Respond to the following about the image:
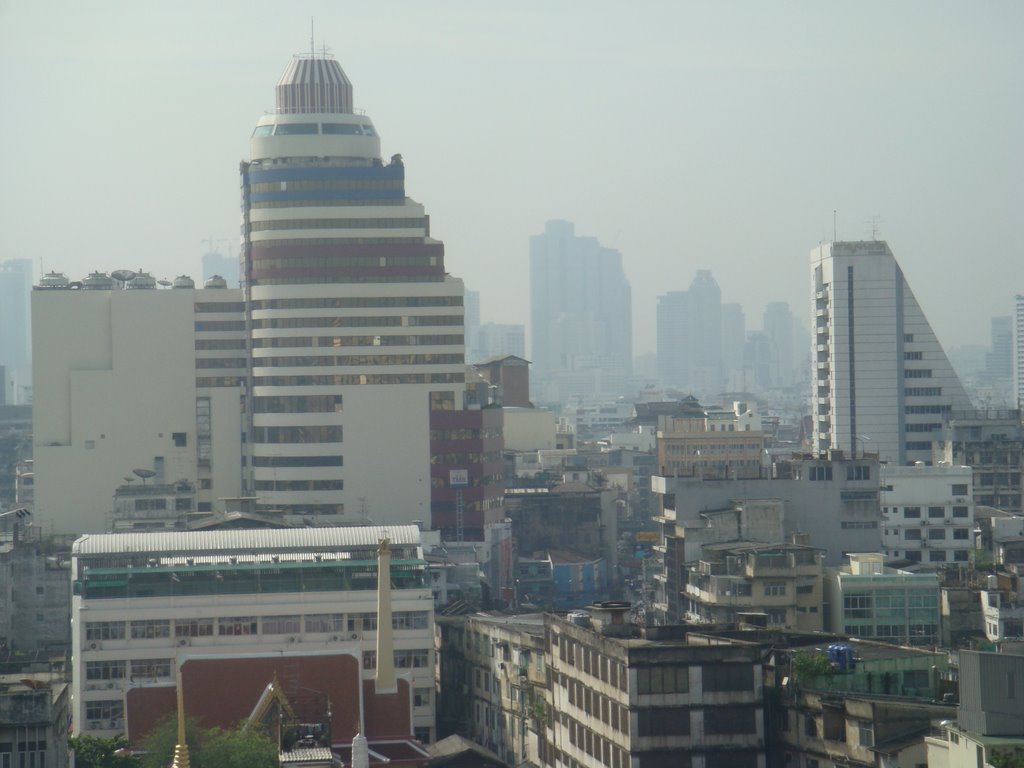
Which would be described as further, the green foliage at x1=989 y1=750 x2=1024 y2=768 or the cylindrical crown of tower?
the cylindrical crown of tower

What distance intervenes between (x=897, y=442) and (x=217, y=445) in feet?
120

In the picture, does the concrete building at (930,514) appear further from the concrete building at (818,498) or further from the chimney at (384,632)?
the chimney at (384,632)

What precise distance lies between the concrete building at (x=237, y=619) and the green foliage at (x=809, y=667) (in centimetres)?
1810

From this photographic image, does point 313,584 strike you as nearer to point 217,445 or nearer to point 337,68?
point 217,445

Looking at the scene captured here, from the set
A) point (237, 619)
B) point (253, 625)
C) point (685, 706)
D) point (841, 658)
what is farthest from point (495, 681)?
point (685, 706)

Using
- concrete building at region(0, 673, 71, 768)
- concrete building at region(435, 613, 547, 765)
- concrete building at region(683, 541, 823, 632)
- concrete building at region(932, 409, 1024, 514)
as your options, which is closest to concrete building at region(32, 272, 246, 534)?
concrete building at region(932, 409, 1024, 514)

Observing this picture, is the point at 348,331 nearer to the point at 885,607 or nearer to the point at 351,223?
the point at 351,223

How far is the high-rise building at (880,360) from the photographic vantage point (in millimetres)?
120125

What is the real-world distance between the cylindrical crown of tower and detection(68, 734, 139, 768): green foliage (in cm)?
6115

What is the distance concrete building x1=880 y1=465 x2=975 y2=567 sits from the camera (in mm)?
88062

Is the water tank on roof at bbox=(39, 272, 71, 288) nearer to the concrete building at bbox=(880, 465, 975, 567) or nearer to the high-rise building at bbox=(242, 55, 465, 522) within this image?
the high-rise building at bbox=(242, 55, 465, 522)

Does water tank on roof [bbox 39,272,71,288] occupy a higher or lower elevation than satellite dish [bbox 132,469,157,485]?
higher

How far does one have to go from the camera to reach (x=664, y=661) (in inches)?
1795

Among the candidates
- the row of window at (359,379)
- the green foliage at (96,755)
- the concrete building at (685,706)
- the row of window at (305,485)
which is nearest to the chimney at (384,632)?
the green foliage at (96,755)
